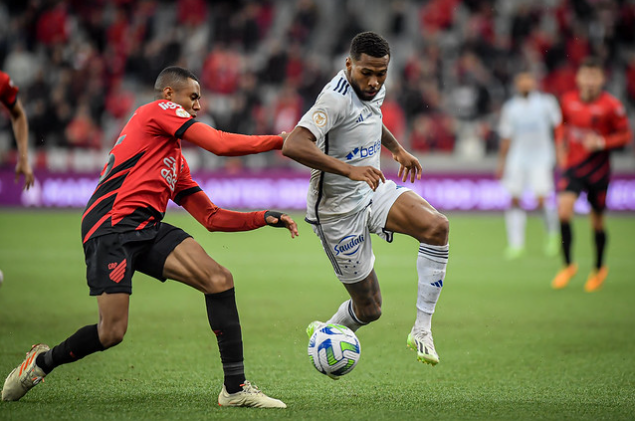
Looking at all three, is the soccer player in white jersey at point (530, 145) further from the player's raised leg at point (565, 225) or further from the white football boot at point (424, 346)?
the white football boot at point (424, 346)

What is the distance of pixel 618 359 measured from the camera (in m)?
6.21

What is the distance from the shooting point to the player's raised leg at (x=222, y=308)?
15.6 feet

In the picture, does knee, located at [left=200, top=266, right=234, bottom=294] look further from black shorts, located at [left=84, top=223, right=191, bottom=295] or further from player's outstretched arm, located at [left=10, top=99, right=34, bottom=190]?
player's outstretched arm, located at [left=10, top=99, right=34, bottom=190]

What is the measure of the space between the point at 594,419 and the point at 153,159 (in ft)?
9.59

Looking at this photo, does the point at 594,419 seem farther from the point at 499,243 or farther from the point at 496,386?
the point at 499,243

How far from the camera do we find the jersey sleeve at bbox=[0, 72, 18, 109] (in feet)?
21.6

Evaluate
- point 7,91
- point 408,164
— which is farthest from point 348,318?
point 7,91

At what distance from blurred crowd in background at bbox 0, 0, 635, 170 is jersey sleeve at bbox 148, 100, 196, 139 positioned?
13.5m

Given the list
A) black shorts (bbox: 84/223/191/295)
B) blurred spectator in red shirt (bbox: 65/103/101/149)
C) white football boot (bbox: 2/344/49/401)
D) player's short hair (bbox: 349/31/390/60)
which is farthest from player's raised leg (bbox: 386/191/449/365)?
blurred spectator in red shirt (bbox: 65/103/101/149)

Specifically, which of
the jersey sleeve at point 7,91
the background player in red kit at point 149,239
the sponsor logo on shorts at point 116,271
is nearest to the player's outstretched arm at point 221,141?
the background player in red kit at point 149,239

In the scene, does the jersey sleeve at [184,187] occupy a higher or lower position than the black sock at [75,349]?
higher

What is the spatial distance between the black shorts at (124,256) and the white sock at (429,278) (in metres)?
1.63

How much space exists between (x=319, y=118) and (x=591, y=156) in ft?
19.6

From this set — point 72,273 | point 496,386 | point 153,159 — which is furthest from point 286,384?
point 72,273
